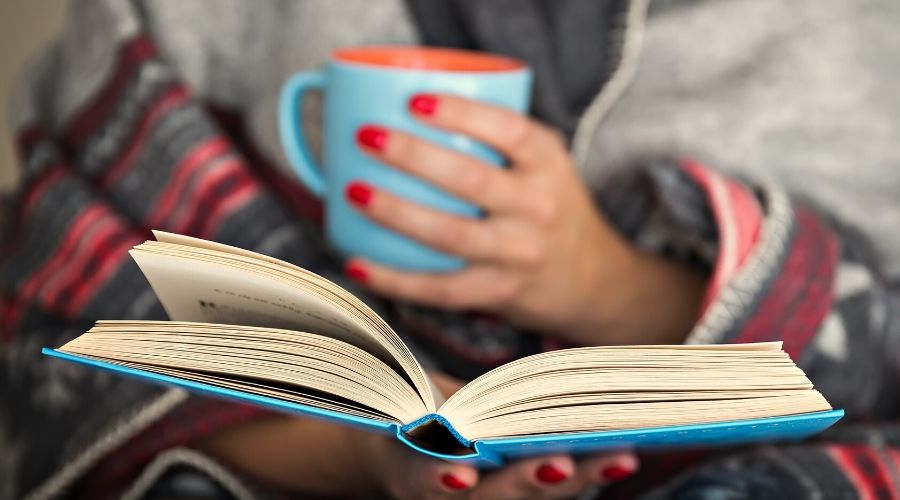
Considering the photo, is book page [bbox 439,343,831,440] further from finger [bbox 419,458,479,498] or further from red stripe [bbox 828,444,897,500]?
red stripe [bbox 828,444,897,500]

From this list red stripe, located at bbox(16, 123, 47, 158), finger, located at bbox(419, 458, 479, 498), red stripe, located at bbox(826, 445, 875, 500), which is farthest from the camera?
red stripe, located at bbox(16, 123, 47, 158)

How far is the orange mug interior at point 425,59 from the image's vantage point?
2.30ft

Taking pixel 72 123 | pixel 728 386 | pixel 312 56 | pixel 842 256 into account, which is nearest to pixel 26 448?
pixel 72 123

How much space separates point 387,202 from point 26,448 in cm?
38

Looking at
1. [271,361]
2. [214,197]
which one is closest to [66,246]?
[214,197]

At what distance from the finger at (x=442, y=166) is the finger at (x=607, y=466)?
210 millimetres

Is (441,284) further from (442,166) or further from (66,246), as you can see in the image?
(66,246)

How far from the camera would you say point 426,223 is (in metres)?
0.63

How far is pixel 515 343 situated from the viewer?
0.79 metres

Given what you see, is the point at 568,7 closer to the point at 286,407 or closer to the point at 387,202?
the point at 387,202

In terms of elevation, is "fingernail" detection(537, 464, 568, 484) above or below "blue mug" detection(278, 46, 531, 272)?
below

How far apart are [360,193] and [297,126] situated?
4.7 inches

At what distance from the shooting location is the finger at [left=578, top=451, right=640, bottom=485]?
498mm

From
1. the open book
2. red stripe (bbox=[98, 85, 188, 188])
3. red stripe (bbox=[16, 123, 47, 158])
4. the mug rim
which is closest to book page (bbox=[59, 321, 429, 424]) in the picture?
the open book
